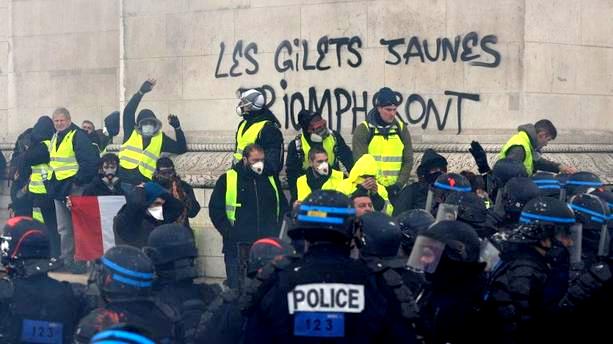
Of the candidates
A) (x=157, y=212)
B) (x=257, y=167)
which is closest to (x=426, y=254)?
(x=157, y=212)

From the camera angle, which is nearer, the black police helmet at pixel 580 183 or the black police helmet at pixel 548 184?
the black police helmet at pixel 548 184

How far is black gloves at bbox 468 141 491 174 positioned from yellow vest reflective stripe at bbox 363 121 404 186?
64 cm

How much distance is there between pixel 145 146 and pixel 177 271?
5.65 m

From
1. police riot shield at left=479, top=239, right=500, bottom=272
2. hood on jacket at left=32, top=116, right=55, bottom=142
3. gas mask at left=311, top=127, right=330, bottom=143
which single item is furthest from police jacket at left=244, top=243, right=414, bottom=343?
hood on jacket at left=32, top=116, right=55, bottom=142

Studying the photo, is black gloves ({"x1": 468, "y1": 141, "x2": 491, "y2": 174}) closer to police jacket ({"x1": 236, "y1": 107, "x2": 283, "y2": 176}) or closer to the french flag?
police jacket ({"x1": 236, "y1": 107, "x2": 283, "y2": 176})

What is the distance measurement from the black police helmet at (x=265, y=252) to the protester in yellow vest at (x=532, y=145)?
4.70 m

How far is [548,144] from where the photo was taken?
498 inches

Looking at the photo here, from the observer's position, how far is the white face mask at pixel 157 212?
1091cm

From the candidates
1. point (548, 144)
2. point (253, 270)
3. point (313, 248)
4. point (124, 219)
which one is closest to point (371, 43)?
point (548, 144)

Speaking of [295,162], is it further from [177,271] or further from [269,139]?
[177,271]

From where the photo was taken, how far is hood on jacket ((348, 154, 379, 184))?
10.9m

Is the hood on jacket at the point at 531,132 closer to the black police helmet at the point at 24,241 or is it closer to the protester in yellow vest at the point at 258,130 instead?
the protester in yellow vest at the point at 258,130

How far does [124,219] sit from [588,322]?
16.3 ft

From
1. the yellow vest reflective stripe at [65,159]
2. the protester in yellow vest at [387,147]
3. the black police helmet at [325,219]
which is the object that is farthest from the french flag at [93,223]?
the black police helmet at [325,219]
